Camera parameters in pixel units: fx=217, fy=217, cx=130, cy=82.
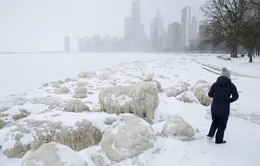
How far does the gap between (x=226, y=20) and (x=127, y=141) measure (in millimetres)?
39220

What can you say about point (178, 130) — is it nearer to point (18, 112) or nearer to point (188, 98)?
point (188, 98)

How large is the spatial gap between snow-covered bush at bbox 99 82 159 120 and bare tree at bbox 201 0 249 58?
31.5 m

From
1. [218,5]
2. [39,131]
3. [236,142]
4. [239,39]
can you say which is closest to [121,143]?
[236,142]

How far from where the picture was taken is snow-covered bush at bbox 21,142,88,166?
3.81 metres

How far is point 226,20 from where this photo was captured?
3809cm

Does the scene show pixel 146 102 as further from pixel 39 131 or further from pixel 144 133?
pixel 39 131

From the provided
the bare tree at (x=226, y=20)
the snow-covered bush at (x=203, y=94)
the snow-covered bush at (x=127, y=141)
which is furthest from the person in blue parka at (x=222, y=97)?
the bare tree at (x=226, y=20)

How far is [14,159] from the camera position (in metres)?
6.37

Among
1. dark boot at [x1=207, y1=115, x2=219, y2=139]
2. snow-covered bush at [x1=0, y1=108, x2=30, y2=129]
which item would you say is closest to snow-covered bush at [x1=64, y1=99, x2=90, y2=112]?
snow-covered bush at [x1=0, y1=108, x2=30, y2=129]

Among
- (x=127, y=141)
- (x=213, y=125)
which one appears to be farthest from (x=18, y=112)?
(x=213, y=125)

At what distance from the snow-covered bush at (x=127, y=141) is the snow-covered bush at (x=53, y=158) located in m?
0.95

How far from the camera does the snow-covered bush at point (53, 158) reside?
3.81 m

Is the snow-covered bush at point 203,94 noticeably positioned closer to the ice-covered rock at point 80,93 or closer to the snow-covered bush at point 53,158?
the ice-covered rock at point 80,93

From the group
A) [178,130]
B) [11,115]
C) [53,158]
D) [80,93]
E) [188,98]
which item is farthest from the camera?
[80,93]
